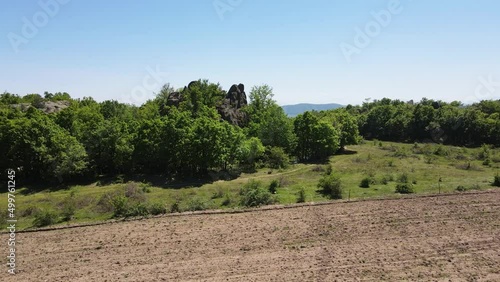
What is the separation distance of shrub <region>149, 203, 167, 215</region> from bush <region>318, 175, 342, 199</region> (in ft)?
56.9

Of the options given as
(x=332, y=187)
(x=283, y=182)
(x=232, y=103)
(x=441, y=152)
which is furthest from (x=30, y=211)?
(x=441, y=152)

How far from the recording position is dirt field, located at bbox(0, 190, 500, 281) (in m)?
21.5

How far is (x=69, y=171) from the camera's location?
47.8m

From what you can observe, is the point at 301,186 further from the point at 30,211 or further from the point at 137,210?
the point at 30,211

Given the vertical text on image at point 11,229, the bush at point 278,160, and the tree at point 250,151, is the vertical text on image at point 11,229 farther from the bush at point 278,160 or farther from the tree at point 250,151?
the bush at point 278,160

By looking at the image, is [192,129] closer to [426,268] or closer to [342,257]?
[342,257]

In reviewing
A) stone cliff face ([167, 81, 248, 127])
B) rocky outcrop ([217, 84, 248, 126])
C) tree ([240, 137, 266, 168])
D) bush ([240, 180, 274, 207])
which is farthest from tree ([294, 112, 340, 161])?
bush ([240, 180, 274, 207])

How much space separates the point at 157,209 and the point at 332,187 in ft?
60.4

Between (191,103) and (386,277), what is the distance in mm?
63690

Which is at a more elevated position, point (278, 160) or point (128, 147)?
point (128, 147)

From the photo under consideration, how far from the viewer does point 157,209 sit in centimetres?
3397

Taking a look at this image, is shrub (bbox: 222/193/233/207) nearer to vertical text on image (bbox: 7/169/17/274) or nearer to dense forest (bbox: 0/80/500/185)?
dense forest (bbox: 0/80/500/185)

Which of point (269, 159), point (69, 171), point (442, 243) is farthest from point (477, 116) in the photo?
point (69, 171)

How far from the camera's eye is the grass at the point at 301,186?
3597 centimetres
